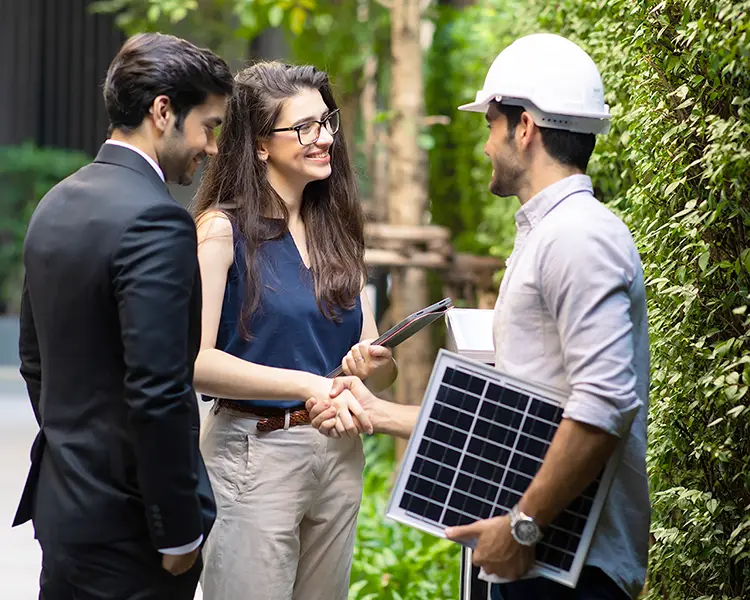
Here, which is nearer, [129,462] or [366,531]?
[129,462]

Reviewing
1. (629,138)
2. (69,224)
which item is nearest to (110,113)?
(69,224)

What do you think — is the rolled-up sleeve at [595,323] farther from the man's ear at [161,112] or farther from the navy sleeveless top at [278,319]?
the navy sleeveless top at [278,319]

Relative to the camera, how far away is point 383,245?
5961 mm

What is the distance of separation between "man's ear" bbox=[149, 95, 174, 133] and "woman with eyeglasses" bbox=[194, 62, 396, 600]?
0.56 m

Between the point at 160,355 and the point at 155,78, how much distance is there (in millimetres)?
516

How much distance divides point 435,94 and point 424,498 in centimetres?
553

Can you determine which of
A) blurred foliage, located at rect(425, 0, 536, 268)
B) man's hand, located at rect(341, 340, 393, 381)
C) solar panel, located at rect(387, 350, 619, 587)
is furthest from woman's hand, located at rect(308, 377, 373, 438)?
blurred foliage, located at rect(425, 0, 536, 268)

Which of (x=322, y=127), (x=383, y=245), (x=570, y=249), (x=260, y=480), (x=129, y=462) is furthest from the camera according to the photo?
(x=383, y=245)

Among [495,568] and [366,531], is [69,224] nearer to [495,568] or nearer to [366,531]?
[495,568]

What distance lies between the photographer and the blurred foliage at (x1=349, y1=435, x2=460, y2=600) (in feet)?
14.5

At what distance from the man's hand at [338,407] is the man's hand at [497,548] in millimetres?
601

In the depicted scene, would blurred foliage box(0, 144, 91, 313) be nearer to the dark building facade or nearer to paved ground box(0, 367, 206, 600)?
the dark building facade

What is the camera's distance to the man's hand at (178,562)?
77.9 inches

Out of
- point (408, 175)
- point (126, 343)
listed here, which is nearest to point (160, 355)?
point (126, 343)
